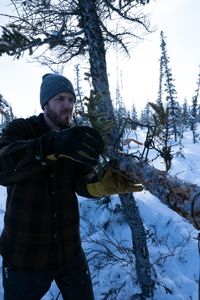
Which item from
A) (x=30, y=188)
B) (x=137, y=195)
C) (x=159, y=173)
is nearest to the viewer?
(x=159, y=173)

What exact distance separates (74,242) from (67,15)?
3.73 meters

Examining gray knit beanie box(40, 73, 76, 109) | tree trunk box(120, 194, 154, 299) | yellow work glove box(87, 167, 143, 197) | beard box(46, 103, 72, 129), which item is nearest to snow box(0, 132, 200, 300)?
tree trunk box(120, 194, 154, 299)

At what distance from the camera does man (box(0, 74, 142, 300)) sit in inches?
106

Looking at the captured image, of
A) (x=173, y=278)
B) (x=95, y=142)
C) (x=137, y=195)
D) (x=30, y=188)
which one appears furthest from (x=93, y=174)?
(x=137, y=195)

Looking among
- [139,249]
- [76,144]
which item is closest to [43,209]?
[76,144]

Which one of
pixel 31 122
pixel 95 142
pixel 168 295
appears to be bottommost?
pixel 168 295

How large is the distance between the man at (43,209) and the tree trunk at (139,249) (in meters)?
1.99

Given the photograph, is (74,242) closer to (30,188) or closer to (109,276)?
(30,188)

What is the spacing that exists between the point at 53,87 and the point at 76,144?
3.77 feet

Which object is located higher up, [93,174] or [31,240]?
[93,174]

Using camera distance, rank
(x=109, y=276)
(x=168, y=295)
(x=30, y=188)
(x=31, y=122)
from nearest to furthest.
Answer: (x=30, y=188)
(x=31, y=122)
(x=168, y=295)
(x=109, y=276)

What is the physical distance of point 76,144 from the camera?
7.13 ft

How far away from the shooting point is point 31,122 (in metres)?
3.08

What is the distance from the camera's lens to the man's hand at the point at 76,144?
7.06 ft
